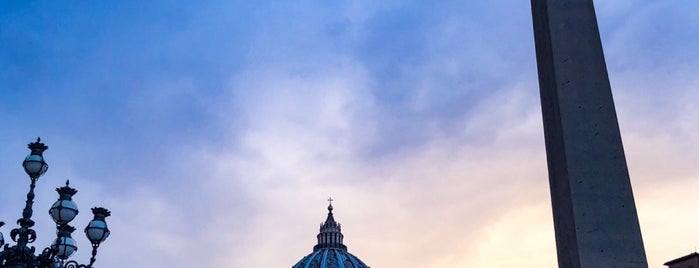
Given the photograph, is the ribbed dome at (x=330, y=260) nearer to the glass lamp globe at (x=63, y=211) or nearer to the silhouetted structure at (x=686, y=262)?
the silhouetted structure at (x=686, y=262)

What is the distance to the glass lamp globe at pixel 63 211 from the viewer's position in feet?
46.8

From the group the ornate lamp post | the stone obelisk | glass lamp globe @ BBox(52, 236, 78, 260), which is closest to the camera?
the stone obelisk

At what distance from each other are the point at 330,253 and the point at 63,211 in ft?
455

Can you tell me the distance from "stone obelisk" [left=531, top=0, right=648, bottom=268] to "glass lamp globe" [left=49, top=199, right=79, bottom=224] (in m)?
11.7

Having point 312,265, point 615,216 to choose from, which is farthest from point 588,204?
point 312,265

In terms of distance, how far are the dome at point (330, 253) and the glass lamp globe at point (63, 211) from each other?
13240 centimetres

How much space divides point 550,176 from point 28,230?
1182cm

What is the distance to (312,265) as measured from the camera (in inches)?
5689

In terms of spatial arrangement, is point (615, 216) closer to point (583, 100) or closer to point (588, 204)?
point (588, 204)

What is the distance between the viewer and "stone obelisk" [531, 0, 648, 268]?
196 inches

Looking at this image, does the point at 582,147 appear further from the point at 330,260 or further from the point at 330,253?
the point at 330,253

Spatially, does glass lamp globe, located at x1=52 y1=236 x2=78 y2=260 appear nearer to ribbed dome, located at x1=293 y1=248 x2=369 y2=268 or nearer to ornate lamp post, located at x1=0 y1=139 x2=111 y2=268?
ornate lamp post, located at x1=0 y1=139 x2=111 y2=268

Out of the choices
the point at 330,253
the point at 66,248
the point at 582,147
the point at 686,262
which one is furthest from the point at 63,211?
the point at 330,253

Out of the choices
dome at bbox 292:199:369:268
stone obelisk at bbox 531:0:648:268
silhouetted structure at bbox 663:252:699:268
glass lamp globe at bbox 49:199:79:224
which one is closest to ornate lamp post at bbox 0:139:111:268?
glass lamp globe at bbox 49:199:79:224
